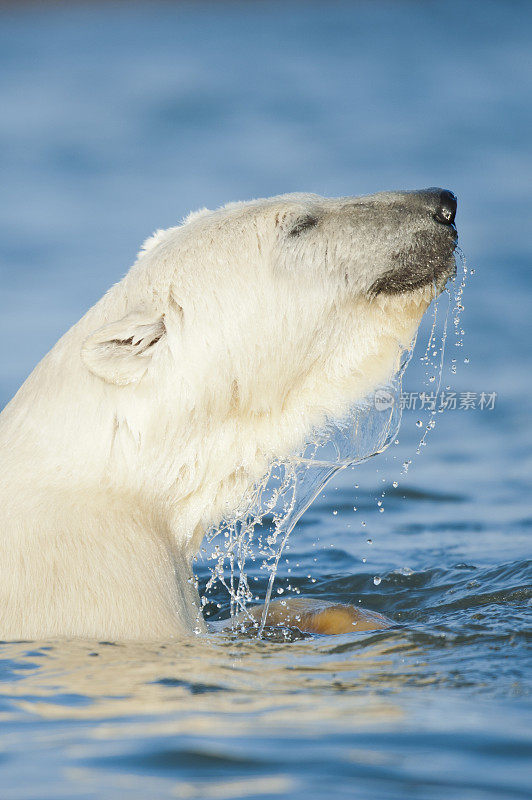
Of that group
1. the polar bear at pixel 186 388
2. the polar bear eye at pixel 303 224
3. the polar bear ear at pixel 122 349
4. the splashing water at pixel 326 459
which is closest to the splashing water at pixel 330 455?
the splashing water at pixel 326 459

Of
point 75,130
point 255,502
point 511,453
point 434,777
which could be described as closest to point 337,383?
point 255,502

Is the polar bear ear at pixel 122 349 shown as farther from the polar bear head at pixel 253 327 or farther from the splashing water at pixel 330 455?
the splashing water at pixel 330 455

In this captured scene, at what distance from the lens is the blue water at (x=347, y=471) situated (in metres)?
2.84

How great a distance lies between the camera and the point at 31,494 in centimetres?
411

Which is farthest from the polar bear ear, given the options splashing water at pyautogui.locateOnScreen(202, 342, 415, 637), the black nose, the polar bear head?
the black nose

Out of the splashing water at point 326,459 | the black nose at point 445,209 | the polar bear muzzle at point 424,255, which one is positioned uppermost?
the black nose at point 445,209

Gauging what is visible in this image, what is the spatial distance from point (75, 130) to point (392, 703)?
51.9 feet

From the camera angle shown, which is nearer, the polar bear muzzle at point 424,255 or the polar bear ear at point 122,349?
the polar bear ear at point 122,349

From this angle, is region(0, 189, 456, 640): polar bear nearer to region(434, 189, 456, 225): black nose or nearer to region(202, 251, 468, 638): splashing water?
region(434, 189, 456, 225): black nose

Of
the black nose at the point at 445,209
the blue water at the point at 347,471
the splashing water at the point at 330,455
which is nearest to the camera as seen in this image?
the blue water at the point at 347,471

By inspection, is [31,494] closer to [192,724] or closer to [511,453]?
[192,724]

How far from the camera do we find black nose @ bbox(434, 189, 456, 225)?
4.52 meters

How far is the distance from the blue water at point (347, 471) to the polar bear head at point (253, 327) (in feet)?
2.68

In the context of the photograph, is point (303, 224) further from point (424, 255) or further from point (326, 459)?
point (326, 459)
